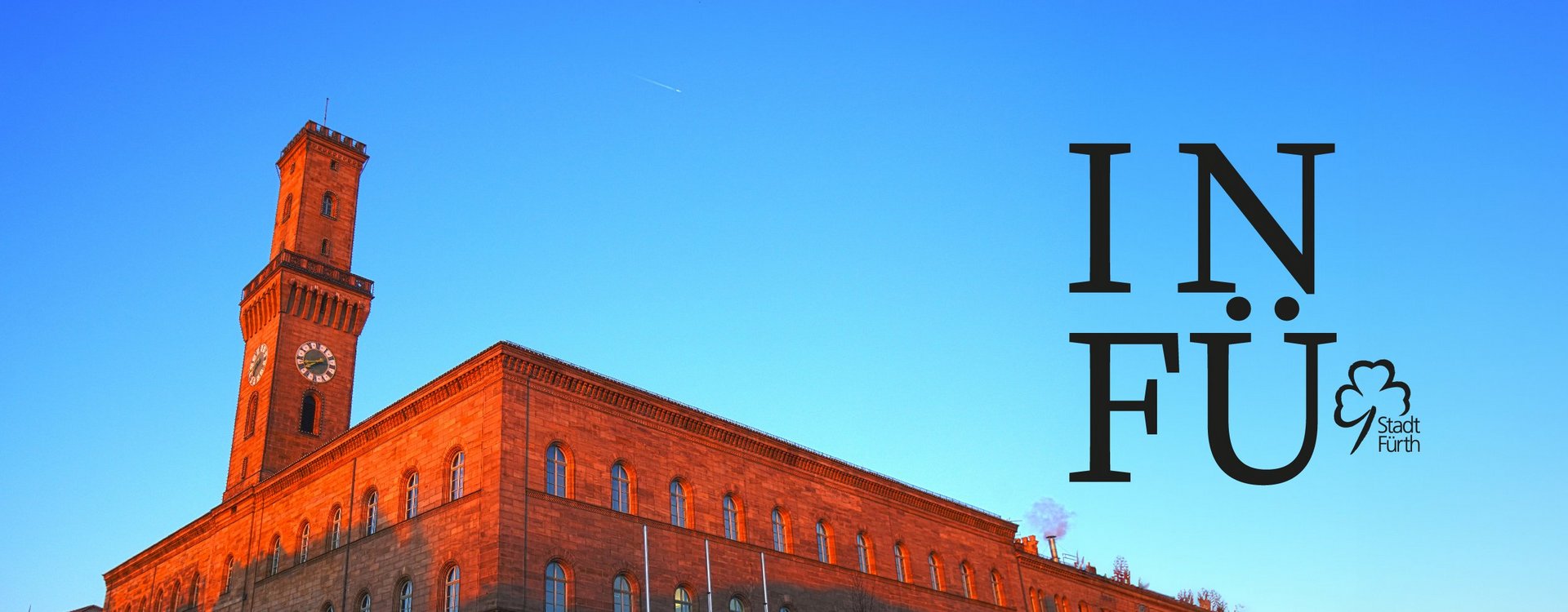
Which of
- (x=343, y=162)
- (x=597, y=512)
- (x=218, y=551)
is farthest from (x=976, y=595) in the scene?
(x=343, y=162)

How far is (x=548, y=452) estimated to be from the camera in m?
34.5

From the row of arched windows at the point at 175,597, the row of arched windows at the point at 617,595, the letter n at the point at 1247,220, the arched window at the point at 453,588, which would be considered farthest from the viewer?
the row of arched windows at the point at 175,597

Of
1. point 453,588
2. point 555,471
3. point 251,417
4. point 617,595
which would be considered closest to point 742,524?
point 617,595

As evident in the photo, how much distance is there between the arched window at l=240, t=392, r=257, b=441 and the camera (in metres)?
51.6

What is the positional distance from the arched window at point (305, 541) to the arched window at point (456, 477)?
8496 mm

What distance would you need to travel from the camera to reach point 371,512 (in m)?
37.5

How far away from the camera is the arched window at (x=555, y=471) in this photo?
34062mm

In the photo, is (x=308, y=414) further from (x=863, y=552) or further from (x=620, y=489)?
(x=863, y=552)

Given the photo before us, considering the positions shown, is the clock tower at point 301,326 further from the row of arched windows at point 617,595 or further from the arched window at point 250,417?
the row of arched windows at point 617,595

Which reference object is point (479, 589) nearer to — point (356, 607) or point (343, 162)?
point (356, 607)

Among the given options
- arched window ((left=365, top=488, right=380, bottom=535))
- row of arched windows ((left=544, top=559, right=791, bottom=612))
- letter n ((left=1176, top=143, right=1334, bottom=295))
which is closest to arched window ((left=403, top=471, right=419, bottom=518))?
arched window ((left=365, top=488, right=380, bottom=535))

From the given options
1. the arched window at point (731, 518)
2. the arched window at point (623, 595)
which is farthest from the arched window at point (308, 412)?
the arched window at point (623, 595)

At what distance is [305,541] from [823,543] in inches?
712

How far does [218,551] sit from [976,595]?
30600 millimetres
